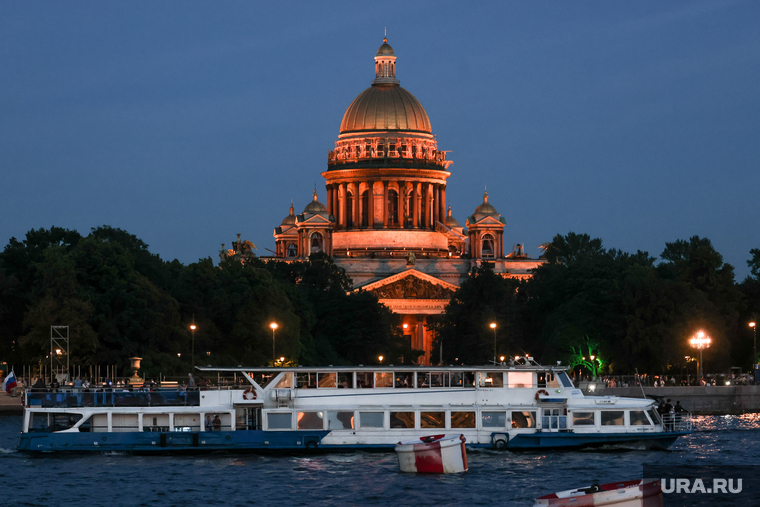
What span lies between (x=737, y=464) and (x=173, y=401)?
2194cm

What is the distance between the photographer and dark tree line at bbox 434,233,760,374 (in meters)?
105

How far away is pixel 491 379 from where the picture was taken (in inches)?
2672

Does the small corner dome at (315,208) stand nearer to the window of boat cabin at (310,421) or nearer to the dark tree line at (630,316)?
the dark tree line at (630,316)

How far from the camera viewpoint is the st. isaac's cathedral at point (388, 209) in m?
185

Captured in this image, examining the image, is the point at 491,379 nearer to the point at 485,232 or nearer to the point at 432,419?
the point at 432,419

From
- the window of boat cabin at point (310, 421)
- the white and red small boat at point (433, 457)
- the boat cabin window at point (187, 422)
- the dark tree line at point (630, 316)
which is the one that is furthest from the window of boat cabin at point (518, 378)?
the dark tree line at point (630, 316)

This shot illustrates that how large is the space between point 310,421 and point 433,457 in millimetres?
7667

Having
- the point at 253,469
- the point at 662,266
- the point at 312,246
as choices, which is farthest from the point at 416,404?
the point at 312,246

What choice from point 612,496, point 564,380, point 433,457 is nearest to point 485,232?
point 564,380

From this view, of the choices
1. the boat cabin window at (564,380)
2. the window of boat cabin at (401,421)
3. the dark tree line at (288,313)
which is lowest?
the window of boat cabin at (401,421)

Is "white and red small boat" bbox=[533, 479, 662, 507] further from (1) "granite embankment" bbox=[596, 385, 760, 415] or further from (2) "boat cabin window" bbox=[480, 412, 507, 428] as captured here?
(1) "granite embankment" bbox=[596, 385, 760, 415]

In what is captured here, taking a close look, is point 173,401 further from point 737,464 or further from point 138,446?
point 737,464

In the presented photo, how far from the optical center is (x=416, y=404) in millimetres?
66938

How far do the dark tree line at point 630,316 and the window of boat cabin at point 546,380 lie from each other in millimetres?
36733
